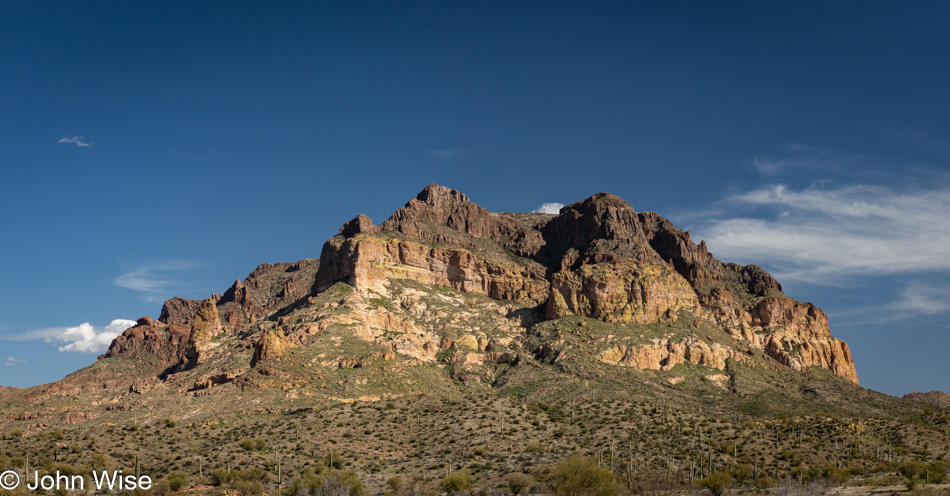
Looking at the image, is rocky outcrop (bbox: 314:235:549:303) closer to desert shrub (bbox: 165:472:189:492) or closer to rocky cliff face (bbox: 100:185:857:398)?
rocky cliff face (bbox: 100:185:857:398)

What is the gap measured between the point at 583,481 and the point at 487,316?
376ft

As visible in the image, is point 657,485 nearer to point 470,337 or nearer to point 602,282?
point 470,337

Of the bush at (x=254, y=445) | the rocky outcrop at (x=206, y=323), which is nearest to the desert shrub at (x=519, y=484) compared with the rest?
the bush at (x=254, y=445)

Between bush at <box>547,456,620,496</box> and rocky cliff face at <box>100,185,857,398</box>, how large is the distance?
71.7m

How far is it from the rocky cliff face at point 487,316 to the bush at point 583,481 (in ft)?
235

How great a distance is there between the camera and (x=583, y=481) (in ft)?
195

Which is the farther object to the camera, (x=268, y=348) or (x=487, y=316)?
(x=487, y=316)

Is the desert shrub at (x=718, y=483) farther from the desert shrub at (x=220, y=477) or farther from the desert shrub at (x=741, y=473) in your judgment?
the desert shrub at (x=220, y=477)

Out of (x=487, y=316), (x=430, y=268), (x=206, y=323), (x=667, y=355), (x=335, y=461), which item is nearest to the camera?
(x=335, y=461)

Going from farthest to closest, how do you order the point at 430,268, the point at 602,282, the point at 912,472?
the point at 430,268 < the point at 602,282 < the point at 912,472

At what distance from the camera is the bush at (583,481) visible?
191ft

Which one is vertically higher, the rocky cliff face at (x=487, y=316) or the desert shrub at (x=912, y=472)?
the rocky cliff face at (x=487, y=316)

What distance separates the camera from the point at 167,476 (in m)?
64.6

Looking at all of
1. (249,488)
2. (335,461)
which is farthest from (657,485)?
(249,488)
